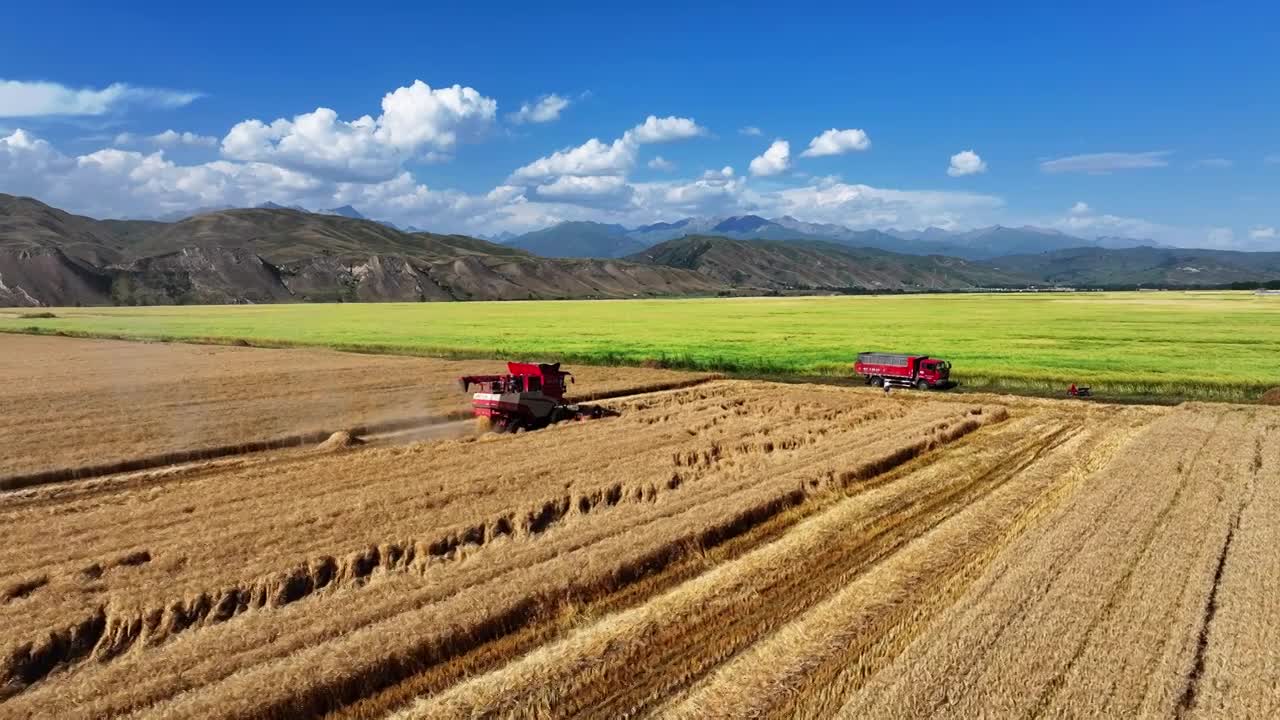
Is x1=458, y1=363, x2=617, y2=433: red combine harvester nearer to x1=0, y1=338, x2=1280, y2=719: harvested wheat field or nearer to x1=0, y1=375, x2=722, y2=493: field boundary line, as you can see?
x1=0, y1=375, x2=722, y2=493: field boundary line

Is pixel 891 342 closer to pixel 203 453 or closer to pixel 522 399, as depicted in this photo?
pixel 522 399

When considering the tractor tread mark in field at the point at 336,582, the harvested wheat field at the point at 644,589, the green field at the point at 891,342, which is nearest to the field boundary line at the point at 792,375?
the green field at the point at 891,342

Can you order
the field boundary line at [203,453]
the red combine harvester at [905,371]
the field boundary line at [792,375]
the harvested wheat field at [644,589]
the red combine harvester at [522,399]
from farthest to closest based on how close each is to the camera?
1. the red combine harvester at [905,371]
2. the field boundary line at [792,375]
3. the red combine harvester at [522,399]
4. the field boundary line at [203,453]
5. the harvested wheat field at [644,589]

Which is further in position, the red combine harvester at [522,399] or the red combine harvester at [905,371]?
the red combine harvester at [905,371]

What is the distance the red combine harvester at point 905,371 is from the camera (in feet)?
117

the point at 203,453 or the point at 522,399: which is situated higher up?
the point at 522,399

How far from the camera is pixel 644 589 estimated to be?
36.1ft

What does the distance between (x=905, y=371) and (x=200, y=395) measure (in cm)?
3069

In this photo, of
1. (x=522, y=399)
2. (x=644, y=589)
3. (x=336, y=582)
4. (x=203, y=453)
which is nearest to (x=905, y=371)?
(x=522, y=399)

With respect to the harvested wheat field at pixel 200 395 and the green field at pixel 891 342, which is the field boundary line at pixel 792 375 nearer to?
the green field at pixel 891 342

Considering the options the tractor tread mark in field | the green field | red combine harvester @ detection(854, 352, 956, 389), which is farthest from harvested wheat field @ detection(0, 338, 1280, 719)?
the green field

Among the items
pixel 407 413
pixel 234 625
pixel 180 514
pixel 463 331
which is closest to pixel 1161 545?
pixel 234 625

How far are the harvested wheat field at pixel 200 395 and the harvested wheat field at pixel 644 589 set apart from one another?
4016 millimetres

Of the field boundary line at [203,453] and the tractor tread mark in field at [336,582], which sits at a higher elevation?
the tractor tread mark in field at [336,582]
